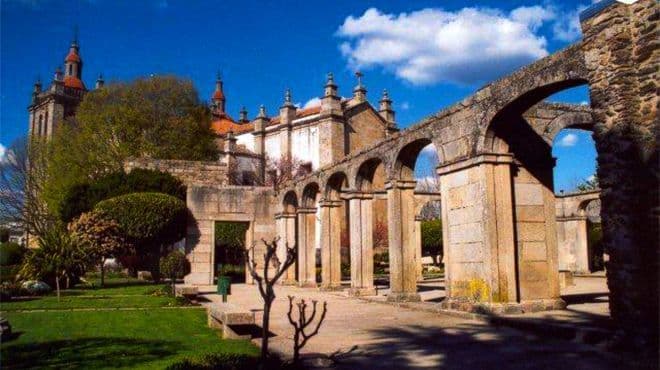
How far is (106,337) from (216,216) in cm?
1277

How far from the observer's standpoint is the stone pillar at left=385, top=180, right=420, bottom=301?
11.5 metres

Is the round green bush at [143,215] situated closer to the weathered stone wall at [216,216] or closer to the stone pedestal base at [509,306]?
the weathered stone wall at [216,216]

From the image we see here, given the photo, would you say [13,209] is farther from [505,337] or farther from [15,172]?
[505,337]

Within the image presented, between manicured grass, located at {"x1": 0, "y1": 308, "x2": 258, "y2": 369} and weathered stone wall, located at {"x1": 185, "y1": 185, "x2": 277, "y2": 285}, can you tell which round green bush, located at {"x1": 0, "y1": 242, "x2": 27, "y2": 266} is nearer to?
weathered stone wall, located at {"x1": 185, "y1": 185, "x2": 277, "y2": 285}

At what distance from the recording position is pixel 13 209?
3111 centimetres

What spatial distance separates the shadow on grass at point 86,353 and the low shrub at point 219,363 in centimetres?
71

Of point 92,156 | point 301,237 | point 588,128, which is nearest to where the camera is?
point 588,128

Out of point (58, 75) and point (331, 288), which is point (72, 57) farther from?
point (331, 288)

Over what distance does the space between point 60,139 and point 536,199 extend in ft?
88.7

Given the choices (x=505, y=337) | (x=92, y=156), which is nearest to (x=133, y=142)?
(x=92, y=156)

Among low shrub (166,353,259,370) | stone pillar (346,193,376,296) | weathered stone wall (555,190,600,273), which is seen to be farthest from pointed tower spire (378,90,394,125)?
low shrub (166,353,259,370)

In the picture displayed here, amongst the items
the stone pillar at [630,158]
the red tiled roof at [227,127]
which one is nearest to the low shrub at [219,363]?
the stone pillar at [630,158]

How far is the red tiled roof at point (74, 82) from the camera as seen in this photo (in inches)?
2020

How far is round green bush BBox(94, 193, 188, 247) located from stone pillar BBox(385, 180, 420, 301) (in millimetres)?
9214
